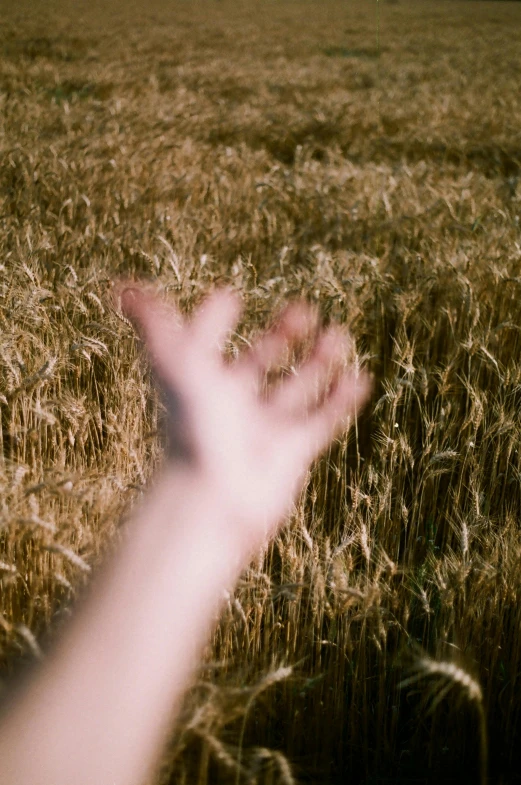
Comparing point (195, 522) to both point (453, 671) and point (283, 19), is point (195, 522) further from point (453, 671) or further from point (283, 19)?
point (283, 19)

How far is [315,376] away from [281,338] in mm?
290

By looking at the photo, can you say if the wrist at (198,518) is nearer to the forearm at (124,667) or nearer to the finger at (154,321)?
the forearm at (124,667)

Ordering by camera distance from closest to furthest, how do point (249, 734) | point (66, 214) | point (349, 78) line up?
point (249, 734), point (66, 214), point (349, 78)

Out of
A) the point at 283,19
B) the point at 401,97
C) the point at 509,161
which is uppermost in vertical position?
the point at 283,19

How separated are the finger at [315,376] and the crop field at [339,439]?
0.15 m

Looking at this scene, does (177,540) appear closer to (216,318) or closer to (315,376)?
(315,376)

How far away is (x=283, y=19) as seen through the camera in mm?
22344

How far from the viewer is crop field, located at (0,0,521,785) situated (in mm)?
1116

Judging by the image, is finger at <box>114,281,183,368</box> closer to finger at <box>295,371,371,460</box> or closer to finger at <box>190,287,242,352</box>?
finger at <box>190,287,242,352</box>

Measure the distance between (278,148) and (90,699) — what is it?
591 centimetres

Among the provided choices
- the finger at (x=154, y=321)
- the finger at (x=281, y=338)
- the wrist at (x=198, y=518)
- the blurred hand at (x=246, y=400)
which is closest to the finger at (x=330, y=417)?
the blurred hand at (x=246, y=400)

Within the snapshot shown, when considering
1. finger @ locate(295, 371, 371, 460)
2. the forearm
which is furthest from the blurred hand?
the forearm

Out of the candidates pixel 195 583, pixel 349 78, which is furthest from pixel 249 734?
pixel 349 78

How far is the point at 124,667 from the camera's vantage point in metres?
1.02
